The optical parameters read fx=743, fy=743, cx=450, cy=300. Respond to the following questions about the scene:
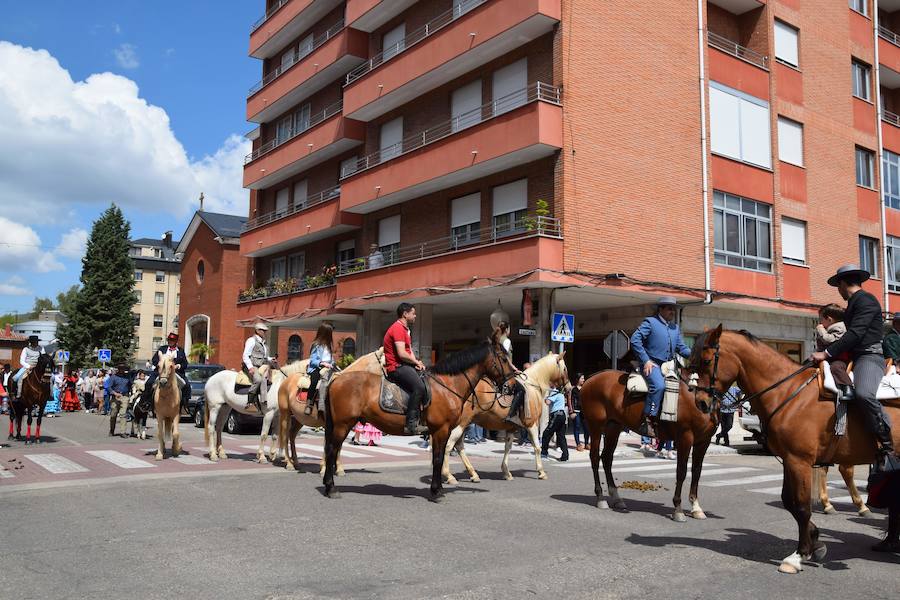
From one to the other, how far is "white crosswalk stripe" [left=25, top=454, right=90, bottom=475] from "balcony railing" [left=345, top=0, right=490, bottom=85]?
16884 mm

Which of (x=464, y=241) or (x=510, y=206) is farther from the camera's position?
(x=464, y=241)

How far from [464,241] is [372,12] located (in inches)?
409

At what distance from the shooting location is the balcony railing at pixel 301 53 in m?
33.1

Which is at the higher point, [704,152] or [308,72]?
[308,72]

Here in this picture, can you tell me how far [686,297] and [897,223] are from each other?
46.8 ft

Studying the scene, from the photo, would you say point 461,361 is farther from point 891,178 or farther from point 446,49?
point 891,178

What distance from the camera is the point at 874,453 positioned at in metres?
6.55

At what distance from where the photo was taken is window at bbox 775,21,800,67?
2662 centimetres

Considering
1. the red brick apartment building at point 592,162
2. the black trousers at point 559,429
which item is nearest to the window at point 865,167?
the red brick apartment building at point 592,162

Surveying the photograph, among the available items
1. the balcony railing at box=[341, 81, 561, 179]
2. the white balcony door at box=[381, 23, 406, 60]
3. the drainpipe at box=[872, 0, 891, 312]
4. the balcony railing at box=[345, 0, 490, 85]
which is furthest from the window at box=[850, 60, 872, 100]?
the white balcony door at box=[381, 23, 406, 60]

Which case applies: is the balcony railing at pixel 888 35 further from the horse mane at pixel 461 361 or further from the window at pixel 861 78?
the horse mane at pixel 461 361

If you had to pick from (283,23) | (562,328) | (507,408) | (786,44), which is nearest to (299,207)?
(283,23)

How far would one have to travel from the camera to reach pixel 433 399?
1012 centimetres

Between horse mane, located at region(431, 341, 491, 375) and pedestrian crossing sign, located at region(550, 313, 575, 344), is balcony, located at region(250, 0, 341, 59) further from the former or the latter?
horse mane, located at region(431, 341, 491, 375)
